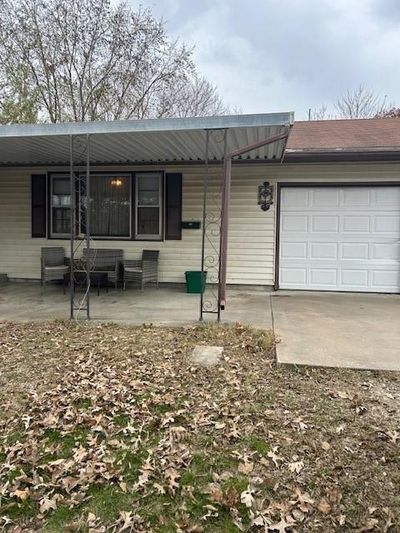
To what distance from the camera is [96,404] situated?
3.04 meters

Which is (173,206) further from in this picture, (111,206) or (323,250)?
(323,250)

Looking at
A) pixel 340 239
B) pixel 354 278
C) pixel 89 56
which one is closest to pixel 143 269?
pixel 340 239

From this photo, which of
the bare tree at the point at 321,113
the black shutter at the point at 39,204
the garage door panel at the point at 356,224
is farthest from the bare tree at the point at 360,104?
the black shutter at the point at 39,204

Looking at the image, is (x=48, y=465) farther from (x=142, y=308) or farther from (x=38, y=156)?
(x=38, y=156)

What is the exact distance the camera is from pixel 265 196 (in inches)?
314

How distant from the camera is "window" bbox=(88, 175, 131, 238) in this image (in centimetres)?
855

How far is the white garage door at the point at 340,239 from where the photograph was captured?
Result: 25.2ft

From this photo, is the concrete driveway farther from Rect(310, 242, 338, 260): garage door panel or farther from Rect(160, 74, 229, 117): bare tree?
Rect(160, 74, 229, 117): bare tree

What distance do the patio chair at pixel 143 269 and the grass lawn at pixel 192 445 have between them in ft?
12.4

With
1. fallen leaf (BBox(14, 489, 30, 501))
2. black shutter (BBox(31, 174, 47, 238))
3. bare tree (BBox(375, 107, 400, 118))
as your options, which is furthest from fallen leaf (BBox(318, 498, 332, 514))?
bare tree (BBox(375, 107, 400, 118))

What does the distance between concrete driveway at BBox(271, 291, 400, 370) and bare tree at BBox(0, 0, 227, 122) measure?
9431 millimetres

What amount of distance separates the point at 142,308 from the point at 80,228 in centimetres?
333

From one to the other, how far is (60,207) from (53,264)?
4.13 ft

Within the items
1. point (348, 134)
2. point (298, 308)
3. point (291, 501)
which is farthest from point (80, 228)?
point (291, 501)
